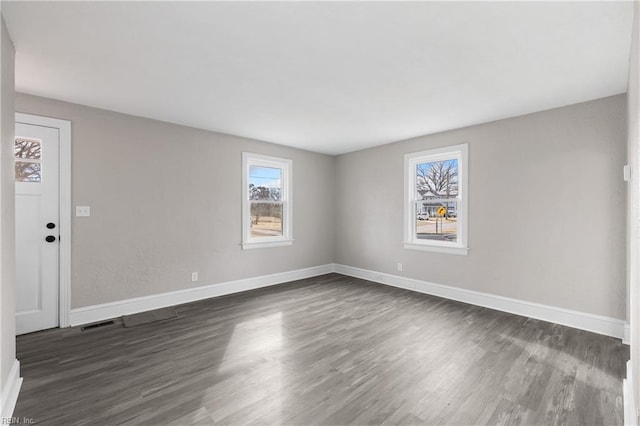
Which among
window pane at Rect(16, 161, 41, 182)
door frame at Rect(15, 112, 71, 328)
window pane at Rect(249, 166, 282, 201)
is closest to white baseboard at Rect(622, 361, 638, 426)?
window pane at Rect(249, 166, 282, 201)

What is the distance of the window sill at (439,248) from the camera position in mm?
4254

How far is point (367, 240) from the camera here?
18.4ft

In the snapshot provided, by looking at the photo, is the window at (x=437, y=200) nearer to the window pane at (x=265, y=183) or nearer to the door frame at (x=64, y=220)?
the window pane at (x=265, y=183)

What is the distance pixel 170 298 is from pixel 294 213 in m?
2.49

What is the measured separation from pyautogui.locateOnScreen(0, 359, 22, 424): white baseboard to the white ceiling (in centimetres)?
240

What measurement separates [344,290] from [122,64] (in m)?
4.03

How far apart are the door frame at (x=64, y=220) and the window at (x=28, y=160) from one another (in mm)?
182

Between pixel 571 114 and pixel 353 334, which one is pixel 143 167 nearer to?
pixel 353 334

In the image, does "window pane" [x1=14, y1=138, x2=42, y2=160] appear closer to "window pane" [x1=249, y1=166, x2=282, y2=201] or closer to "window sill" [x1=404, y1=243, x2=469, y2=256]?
"window pane" [x1=249, y1=166, x2=282, y2=201]

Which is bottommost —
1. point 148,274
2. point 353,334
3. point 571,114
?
point 353,334

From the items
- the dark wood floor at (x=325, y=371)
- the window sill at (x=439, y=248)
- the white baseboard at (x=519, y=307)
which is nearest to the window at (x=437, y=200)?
the window sill at (x=439, y=248)

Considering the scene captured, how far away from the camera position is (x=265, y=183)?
17.3 feet

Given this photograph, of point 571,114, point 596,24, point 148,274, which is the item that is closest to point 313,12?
point 596,24

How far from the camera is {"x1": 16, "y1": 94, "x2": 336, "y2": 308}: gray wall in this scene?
3.44 m
